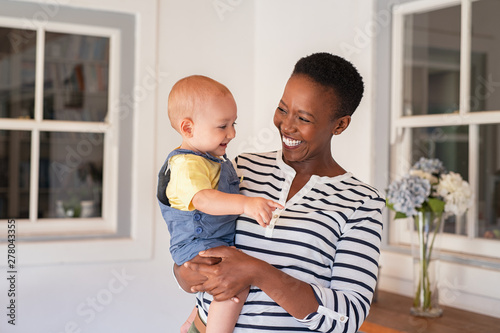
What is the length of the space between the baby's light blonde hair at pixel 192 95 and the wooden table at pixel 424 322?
114cm

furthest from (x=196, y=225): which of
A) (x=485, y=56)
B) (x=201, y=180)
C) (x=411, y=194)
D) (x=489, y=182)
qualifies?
(x=485, y=56)

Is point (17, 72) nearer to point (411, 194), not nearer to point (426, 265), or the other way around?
point (411, 194)

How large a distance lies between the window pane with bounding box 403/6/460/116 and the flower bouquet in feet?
1.31

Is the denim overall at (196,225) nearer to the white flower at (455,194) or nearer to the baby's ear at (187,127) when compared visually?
the baby's ear at (187,127)

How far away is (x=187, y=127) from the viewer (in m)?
1.45

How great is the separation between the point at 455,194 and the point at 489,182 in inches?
9.6

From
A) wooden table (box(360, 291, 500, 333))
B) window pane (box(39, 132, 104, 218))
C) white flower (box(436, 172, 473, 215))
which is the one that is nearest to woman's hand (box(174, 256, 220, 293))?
wooden table (box(360, 291, 500, 333))

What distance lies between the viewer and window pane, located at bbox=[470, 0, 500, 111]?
2240mm

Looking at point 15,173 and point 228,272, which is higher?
point 15,173

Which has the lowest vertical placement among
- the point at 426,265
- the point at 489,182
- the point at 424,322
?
the point at 424,322

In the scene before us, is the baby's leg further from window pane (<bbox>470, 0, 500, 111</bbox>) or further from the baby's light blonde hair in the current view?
window pane (<bbox>470, 0, 500, 111</bbox>)

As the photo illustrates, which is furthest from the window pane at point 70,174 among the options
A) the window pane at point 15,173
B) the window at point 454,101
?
the window at point 454,101

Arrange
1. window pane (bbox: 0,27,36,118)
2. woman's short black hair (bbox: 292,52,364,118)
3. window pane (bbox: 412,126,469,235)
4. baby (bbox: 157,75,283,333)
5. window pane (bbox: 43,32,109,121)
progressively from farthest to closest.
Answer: window pane (bbox: 43,32,109,121) < window pane (bbox: 0,27,36,118) < window pane (bbox: 412,126,469,235) < woman's short black hair (bbox: 292,52,364,118) < baby (bbox: 157,75,283,333)

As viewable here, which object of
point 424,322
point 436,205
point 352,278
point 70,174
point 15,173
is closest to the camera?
point 352,278
